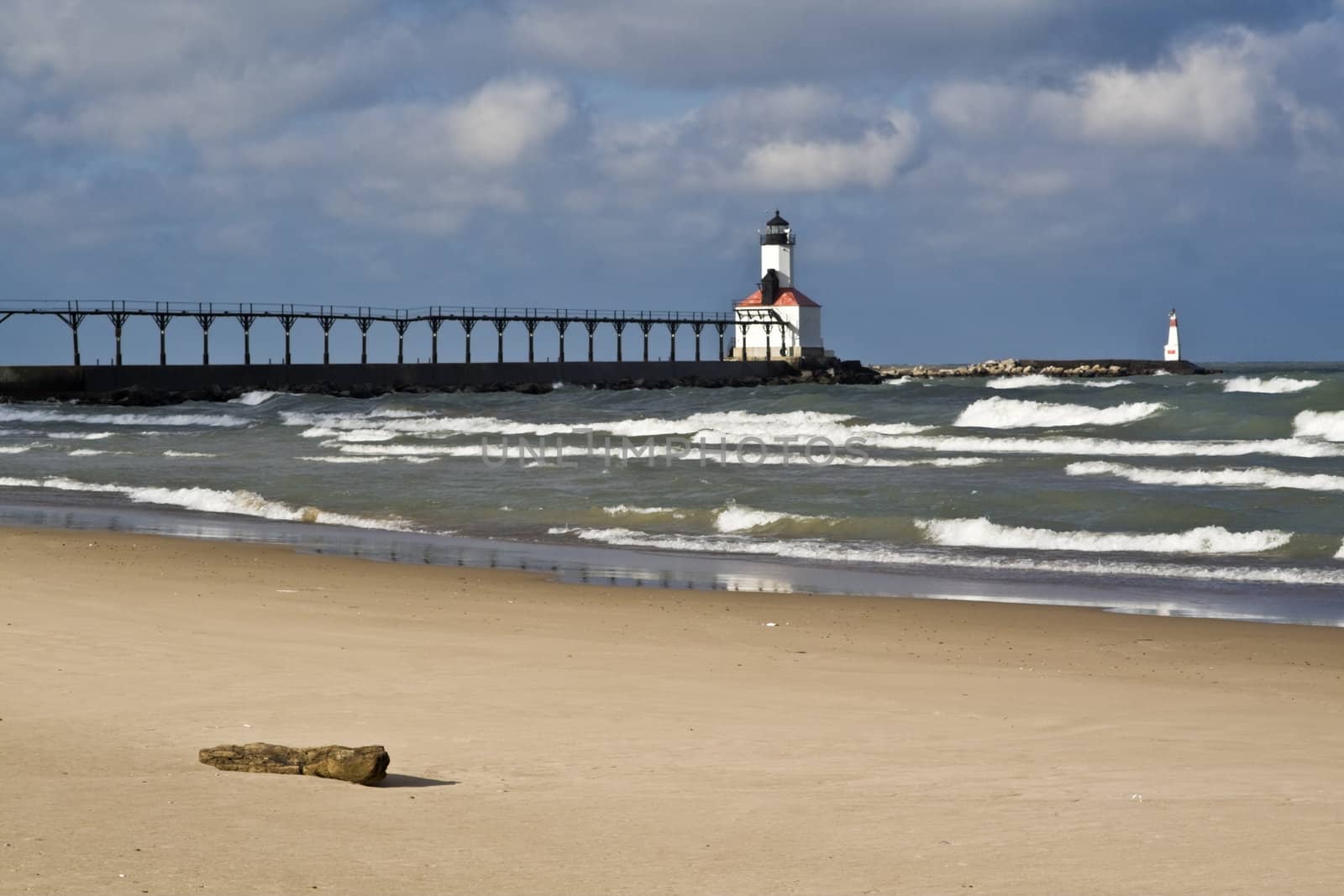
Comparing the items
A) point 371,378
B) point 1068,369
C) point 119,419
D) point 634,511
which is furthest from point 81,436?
point 1068,369

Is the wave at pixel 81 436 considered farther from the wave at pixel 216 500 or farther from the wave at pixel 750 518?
the wave at pixel 750 518

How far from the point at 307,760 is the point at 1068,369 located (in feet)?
285

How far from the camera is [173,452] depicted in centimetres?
2691

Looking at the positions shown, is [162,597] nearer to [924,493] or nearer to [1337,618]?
[1337,618]

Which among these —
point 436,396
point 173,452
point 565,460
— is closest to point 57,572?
point 565,460

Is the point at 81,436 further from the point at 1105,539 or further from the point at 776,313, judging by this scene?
the point at 776,313

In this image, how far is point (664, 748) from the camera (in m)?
5.12

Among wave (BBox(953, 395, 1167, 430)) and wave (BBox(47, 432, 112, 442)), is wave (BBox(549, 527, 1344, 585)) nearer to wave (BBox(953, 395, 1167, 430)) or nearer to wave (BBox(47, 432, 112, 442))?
wave (BBox(47, 432, 112, 442))

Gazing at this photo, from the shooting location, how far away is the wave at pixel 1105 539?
13.7m

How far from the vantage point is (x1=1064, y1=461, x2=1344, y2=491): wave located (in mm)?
18078

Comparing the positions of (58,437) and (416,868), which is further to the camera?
(58,437)

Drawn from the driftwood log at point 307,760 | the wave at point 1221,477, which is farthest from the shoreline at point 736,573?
the wave at point 1221,477

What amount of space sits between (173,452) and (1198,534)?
19225 millimetres

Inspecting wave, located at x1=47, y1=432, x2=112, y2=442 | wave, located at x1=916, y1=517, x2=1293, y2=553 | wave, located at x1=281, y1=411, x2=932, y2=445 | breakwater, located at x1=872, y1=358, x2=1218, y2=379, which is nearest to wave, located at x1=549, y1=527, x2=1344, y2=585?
wave, located at x1=916, y1=517, x2=1293, y2=553
